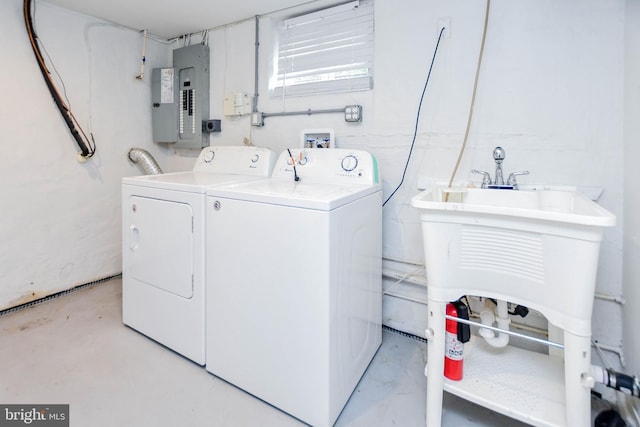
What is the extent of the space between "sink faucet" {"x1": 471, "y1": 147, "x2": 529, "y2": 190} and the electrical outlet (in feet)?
2.24

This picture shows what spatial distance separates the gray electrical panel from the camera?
8.79 feet

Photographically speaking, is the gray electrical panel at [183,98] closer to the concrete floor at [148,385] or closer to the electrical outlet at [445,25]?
the concrete floor at [148,385]

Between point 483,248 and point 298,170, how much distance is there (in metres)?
1.15

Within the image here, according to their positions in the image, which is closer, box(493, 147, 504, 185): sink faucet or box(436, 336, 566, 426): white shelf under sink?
box(436, 336, 566, 426): white shelf under sink

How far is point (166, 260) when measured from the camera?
1725mm

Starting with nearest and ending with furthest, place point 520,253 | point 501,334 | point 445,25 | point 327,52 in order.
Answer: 1. point 520,253
2. point 501,334
3. point 445,25
4. point 327,52

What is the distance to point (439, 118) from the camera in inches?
69.7

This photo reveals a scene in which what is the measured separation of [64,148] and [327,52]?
6.63 ft

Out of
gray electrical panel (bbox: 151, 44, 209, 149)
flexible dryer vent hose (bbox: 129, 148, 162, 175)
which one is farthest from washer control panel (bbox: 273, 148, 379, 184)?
flexible dryer vent hose (bbox: 129, 148, 162, 175)

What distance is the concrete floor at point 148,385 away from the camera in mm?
1357

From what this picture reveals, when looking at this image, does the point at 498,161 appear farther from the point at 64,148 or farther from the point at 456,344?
the point at 64,148

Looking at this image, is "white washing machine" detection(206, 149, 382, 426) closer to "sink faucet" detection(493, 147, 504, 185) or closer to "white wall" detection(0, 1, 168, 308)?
"sink faucet" detection(493, 147, 504, 185)

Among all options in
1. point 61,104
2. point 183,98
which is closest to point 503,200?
point 183,98

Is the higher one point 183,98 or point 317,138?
point 183,98
